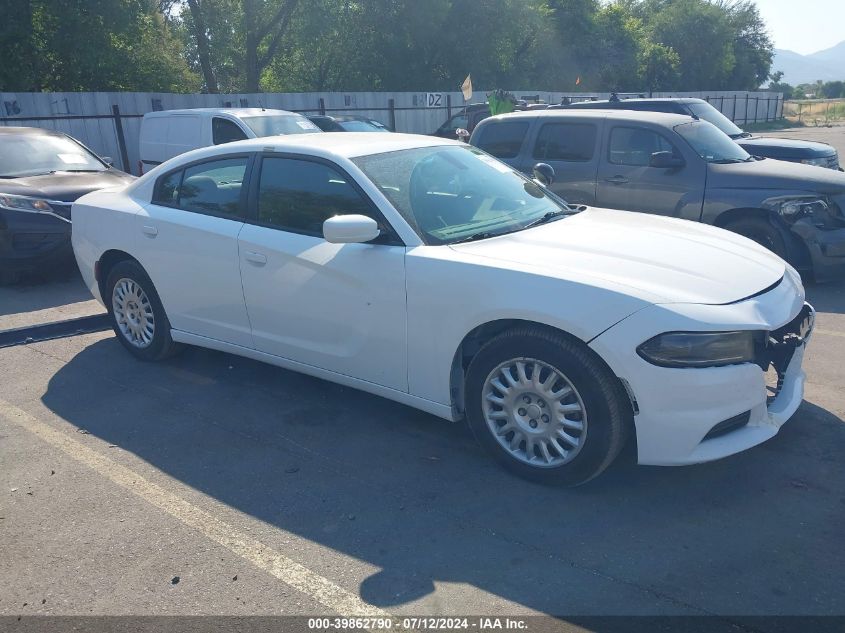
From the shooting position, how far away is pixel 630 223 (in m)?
4.60

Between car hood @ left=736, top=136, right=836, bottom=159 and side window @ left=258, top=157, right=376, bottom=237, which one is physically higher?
side window @ left=258, top=157, right=376, bottom=237

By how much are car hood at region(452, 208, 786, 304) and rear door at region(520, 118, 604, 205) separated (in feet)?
12.6

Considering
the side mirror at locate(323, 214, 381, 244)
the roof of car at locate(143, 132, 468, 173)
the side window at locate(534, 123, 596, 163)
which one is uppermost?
the roof of car at locate(143, 132, 468, 173)

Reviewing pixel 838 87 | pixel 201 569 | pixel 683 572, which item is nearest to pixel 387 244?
pixel 201 569

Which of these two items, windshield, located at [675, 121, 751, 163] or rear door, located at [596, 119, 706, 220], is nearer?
rear door, located at [596, 119, 706, 220]

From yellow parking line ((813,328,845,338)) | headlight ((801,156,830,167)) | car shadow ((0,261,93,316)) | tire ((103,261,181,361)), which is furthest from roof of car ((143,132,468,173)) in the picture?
headlight ((801,156,830,167))

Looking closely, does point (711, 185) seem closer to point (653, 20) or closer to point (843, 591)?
point (843, 591)

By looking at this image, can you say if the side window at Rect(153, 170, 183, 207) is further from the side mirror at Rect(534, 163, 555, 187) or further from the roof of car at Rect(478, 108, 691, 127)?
the roof of car at Rect(478, 108, 691, 127)

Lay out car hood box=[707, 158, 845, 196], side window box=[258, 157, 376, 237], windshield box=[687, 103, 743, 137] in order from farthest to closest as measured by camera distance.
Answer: windshield box=[687, 103, 743, 137]
car hood box=[707, 158, 845, 196]
side window box=[258, 157, 376, 237]

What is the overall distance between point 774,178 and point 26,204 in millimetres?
7766

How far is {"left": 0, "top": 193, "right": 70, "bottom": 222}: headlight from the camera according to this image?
7.86 metres

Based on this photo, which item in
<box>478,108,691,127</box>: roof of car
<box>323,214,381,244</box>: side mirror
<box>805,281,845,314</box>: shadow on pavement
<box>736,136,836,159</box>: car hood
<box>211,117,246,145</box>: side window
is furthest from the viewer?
<box>736,136,836,159</box>: car hood

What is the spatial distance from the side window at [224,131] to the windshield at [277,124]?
0.62 feet

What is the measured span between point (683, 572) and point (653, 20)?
203 ft
